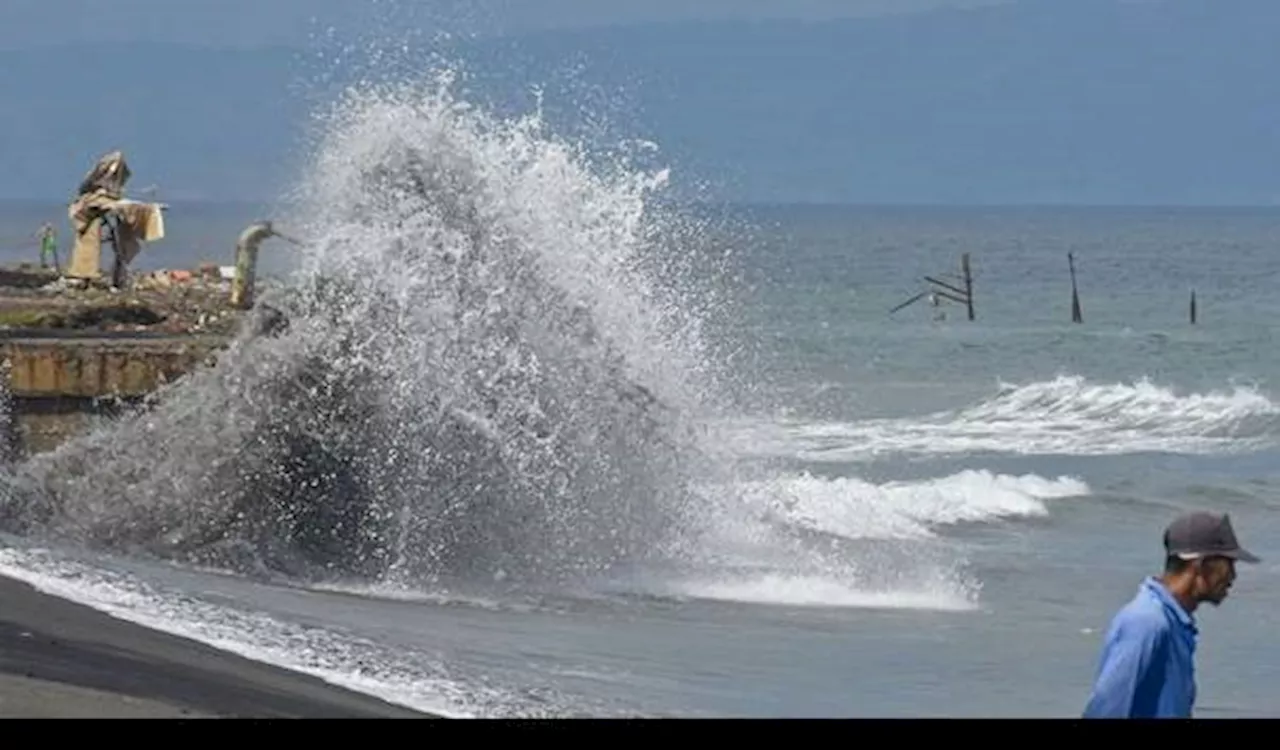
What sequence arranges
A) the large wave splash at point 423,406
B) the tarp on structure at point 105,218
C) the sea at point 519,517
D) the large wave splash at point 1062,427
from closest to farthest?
the sea at point 519,517
the large wave splash at point 423,406
the tarp on structure at point 105,218
the large wave splash at point 1062,427

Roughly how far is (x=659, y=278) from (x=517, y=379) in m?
2.64

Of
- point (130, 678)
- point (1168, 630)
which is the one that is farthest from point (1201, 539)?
point (130, 678)

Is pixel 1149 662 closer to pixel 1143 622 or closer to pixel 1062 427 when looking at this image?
pixel 1143 622

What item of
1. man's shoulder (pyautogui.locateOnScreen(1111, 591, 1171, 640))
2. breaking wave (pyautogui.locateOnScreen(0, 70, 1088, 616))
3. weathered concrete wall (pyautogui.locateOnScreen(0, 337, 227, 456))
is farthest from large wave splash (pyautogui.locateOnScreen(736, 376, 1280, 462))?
man's shoulder (pyautogui.locateOnScreen(1111, 591, 1171, 640))

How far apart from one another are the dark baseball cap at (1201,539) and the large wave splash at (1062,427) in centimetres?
2557

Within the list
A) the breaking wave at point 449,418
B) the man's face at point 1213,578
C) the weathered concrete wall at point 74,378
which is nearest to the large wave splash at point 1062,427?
the breaking wave at point 449,418

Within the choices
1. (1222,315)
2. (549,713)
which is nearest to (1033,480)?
(549,713)

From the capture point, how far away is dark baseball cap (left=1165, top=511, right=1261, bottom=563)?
7.96 m

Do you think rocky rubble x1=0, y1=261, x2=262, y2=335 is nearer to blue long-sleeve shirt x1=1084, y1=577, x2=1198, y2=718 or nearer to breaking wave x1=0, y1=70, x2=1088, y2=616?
breaking wave x1=0, y1=70, x2=1088, y2=616

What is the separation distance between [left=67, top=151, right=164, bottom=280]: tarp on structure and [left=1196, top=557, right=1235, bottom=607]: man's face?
2188cm

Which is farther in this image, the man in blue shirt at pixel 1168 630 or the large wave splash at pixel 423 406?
the large wave splash at pixel 423 406

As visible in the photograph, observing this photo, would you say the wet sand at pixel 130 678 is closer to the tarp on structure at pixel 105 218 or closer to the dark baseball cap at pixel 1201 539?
the dark baseball cap at pixel 1201 539

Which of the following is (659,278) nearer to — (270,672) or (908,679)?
(908,679)

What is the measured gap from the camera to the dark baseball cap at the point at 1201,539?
7.96 m
